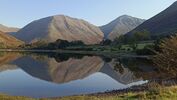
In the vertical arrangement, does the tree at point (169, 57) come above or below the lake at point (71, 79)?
above

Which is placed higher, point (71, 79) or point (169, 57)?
point (169, 57)

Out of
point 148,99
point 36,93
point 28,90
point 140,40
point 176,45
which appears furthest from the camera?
point 140,40

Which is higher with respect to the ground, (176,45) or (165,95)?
(165,95)

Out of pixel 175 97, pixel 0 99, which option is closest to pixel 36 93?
pixel 0 99

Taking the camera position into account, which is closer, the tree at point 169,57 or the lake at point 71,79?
the tree at point 169,57

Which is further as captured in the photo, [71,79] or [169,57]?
[71,79]

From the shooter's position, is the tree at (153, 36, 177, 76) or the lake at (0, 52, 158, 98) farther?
the lake at (0, 52, 158, 98)

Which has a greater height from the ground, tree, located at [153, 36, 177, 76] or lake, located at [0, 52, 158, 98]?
tree, located at [153, 36, 177, 76]

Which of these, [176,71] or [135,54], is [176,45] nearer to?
[176,71]

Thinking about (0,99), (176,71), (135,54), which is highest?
(0,99)

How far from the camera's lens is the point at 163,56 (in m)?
39.2

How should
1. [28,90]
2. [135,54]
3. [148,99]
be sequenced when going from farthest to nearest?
[135,54] < [28,90] < [148,99]

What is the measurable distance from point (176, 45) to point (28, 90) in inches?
970

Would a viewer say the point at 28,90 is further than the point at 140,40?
No
